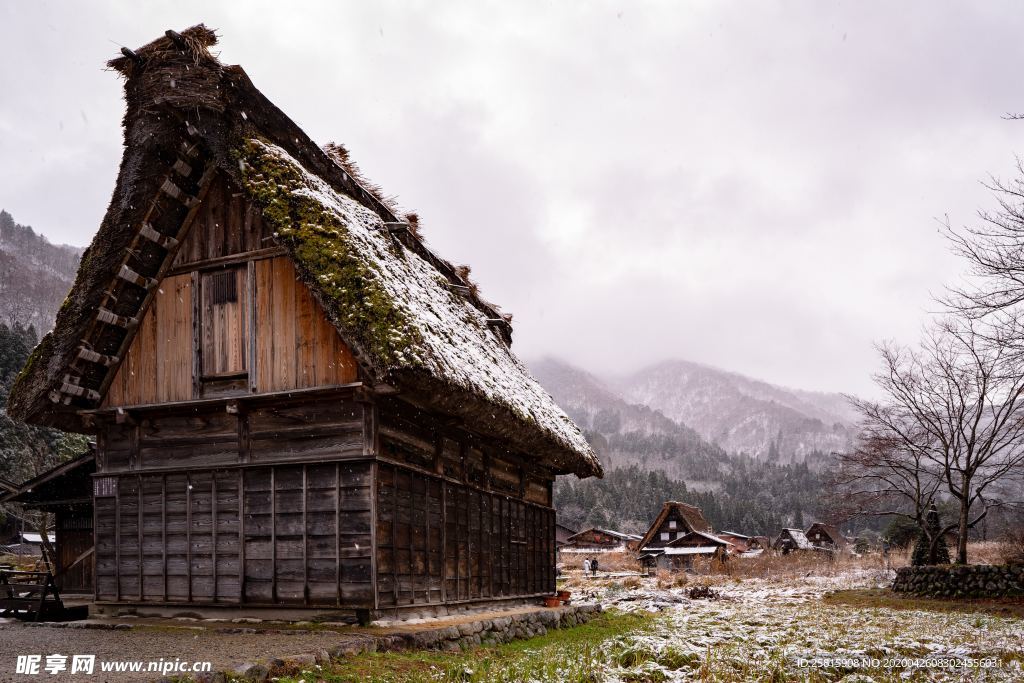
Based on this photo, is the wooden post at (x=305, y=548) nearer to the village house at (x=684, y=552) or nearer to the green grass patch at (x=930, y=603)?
the green grass patch at (x=930, y=603)

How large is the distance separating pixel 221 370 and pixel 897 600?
2271 centimetres

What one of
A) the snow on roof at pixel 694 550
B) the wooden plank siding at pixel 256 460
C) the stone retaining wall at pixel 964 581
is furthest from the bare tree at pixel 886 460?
the wooden plank siding at pixel 256 460

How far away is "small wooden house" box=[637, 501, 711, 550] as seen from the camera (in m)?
59.2

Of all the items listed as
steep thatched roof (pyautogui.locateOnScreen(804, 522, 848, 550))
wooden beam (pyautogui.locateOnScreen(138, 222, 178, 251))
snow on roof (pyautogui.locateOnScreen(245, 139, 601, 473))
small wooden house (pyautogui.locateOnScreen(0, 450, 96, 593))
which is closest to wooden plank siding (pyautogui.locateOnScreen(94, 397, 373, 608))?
snow on roof (pyautogui.locateOnScreen(245, 139, 601, 473))

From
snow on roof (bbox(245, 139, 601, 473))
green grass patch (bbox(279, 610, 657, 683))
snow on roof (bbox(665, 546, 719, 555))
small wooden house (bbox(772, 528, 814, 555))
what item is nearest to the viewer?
green grass patch (bbox(279, 610, 657, 683))

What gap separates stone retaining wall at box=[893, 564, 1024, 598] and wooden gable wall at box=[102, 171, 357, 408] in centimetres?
2254

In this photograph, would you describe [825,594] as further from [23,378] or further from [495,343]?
[23,378]

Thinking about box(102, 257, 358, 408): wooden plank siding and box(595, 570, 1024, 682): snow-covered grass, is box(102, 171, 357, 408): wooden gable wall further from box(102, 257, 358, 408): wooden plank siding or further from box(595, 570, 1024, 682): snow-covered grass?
box(595, 570, 1024, 682): snow-covered grass

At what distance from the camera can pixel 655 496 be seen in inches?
4473

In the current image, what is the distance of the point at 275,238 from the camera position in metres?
10.9

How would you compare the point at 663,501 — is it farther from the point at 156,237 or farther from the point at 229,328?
the point at 156,237

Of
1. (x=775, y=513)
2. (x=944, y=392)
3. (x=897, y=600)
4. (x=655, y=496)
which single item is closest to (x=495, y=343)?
(x=897, y=600)

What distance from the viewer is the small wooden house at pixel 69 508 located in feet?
55.3

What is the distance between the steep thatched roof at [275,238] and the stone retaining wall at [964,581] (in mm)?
18775
